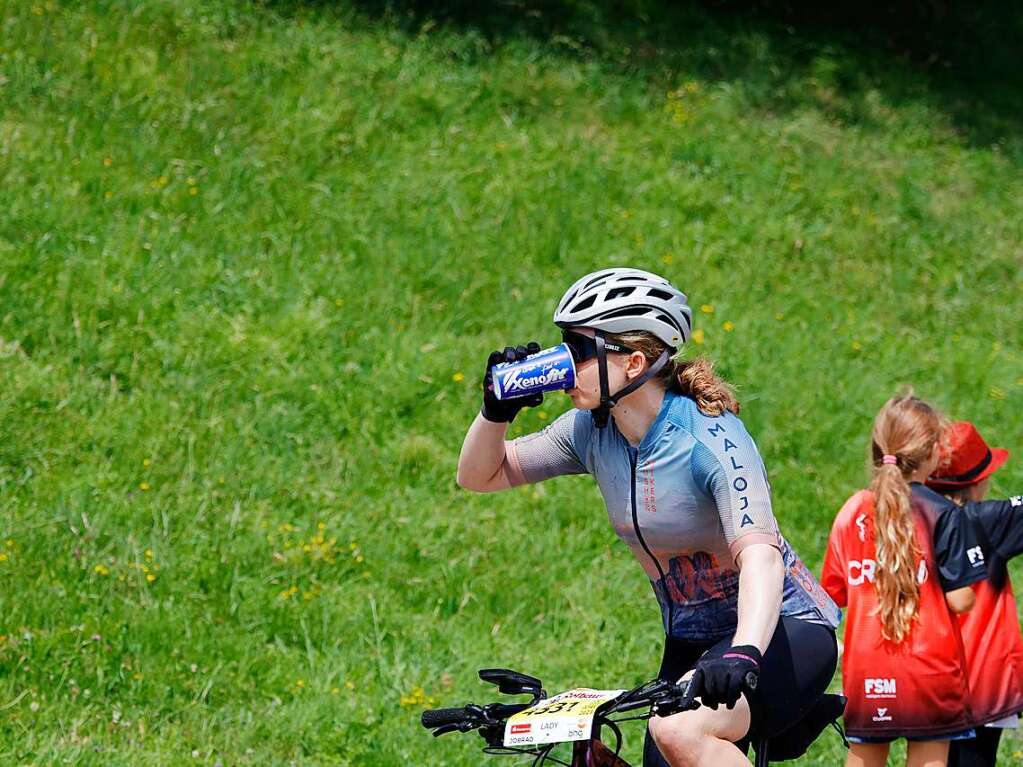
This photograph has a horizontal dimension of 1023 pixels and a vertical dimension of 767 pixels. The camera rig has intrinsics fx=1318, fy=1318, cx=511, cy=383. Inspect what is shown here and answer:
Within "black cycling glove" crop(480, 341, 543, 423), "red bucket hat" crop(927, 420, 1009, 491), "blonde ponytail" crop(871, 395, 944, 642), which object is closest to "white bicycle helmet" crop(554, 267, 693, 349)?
"black cycling glove" crop(480, 341, 543, 423)

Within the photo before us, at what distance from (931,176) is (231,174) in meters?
7.49

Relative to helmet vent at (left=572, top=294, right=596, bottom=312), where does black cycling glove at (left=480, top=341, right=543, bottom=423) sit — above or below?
below

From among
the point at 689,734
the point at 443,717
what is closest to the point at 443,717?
the point at 443,717

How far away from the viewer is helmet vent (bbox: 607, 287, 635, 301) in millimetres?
3969

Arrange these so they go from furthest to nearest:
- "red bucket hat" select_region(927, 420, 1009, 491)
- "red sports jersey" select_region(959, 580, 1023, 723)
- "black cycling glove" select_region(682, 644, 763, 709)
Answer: "red bucket hat" select_region(927, 420, 1009, 491) → "red sports jersey" select_region(959, 580, 1023, 723) → "black cycling glove" select_region(682, 644, 763, 709)

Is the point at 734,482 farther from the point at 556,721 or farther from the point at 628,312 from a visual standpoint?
the point at 556,721

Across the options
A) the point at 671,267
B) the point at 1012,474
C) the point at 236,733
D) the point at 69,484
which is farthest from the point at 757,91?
the point at 236,733

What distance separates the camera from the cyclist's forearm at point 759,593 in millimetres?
3521

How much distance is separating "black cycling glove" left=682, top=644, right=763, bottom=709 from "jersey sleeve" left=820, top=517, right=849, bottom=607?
230 centimetres

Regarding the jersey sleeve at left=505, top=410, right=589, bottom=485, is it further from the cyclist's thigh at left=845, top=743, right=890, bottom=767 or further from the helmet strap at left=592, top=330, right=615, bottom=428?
the cyclist's thigh at left=845, top=743, right=890, bottom=767

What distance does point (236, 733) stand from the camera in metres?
5.97

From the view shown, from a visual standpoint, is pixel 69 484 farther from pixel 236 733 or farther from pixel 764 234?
pixel 764 234

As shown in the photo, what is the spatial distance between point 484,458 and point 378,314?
5.54 meters

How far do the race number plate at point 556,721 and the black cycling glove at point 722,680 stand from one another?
0.31 meters
